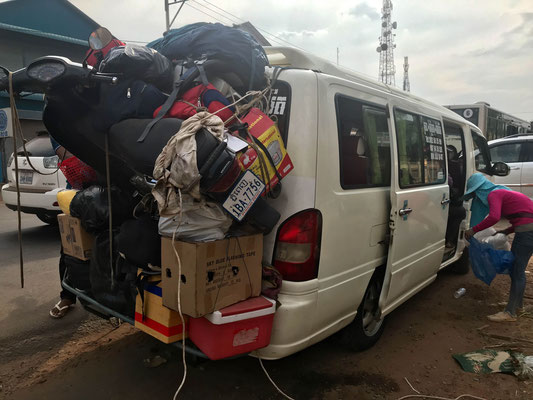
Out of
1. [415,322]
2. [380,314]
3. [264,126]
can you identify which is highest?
[264,126]

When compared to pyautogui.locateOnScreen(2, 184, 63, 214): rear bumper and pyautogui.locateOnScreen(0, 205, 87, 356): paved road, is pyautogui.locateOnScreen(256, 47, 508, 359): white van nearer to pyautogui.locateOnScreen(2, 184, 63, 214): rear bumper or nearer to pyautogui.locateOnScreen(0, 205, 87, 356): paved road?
pyautogui.locateOnScreen(0, 205, 87, 356): paved road

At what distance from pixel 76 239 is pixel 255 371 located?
157cm

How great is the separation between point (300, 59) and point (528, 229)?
297 centimetres

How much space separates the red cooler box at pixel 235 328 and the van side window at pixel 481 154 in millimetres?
4242

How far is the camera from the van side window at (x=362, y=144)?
8.09 ft

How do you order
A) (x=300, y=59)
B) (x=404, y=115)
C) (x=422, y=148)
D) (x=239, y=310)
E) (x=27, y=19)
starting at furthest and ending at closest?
1. (x=27, y=19)
2. (x=422, y=148)
3. (x=404, y=115)
4. (x=300, y=59)
5. (x=239, y=310)

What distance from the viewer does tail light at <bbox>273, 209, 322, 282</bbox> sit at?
87.0 inches

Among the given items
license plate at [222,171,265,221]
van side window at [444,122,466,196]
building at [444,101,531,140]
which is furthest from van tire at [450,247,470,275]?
building at [444,101,531,140]

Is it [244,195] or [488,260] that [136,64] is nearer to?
[244,195]

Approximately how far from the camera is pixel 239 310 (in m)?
1.98

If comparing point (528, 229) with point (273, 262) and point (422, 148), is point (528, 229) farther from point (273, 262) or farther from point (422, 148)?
point (273, 262)

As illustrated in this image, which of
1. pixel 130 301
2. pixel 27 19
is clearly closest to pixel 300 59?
pixel 130 301

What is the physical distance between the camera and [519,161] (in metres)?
9.43

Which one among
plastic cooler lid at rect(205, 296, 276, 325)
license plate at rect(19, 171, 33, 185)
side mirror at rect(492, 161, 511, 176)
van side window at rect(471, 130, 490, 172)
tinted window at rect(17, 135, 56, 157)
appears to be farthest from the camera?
tinted window at rect(17, 135, 56, 157)
